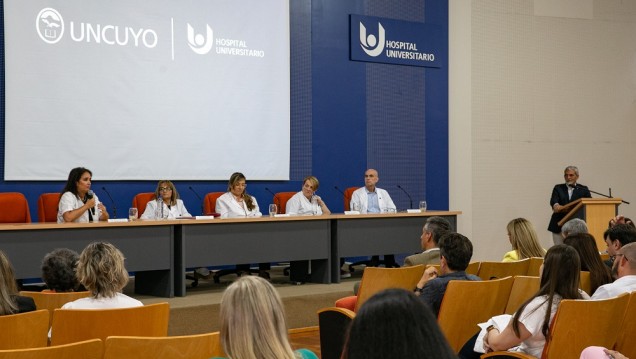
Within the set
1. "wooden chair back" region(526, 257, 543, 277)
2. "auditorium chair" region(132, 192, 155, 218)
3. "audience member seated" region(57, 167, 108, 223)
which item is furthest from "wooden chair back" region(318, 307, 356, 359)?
"auditorium chair" region(132, 192, 155, 218)

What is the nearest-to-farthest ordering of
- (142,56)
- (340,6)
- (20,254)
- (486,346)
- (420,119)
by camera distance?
(486,346) < (20,254) < (142,56) < (340,6) < (420,119)

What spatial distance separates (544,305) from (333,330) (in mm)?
1405

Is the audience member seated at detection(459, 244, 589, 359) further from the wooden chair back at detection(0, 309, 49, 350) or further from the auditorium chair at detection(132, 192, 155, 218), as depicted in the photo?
the auditorium chair at detection(132, 192, 155, 218)

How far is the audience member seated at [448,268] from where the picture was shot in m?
3.81

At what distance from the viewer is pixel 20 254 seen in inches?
255

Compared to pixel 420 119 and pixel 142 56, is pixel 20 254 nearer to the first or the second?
pixel 142 56

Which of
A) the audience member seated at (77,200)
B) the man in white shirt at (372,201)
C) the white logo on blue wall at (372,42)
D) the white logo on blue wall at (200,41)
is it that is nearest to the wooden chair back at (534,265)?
the audience member seated at (77,200)

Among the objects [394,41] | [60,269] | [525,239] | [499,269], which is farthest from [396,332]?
[394,41]

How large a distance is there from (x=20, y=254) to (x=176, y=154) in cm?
292

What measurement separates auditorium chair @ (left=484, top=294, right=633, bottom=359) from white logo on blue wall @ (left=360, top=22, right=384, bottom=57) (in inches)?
308

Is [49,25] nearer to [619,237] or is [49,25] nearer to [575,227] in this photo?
[575,227]

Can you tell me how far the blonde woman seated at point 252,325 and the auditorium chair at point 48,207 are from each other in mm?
6062

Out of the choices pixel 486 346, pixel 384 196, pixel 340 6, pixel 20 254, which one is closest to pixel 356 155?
pixel 384 196

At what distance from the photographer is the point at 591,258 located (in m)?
4.08
